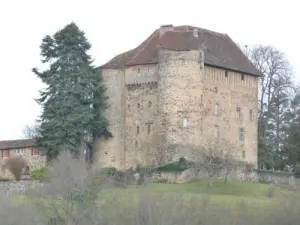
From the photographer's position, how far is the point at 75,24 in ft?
219

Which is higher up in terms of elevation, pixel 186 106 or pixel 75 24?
pixel 75 24

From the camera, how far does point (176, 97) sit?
65.2 m

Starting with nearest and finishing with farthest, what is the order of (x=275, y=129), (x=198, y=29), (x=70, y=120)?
(x=70, y=120)
(x=198, y=29)
(x=275, y=129)

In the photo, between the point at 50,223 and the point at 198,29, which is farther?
the point at 198,29

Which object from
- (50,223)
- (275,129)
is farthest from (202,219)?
(275,129)

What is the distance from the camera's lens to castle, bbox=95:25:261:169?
214 ft

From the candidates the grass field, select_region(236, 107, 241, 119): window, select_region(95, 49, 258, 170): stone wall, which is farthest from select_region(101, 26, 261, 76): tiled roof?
the grass field

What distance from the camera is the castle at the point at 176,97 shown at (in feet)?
214

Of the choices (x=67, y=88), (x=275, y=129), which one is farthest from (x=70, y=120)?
(x=275, y=129)

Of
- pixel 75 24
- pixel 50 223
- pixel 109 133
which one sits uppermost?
pixel 75 24

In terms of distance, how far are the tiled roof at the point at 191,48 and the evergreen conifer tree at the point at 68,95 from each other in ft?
9.66

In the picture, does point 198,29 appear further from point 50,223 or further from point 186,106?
point 50,223

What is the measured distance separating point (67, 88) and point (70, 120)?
2.13 m

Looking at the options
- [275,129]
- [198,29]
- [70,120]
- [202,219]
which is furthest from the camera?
[275,129]
